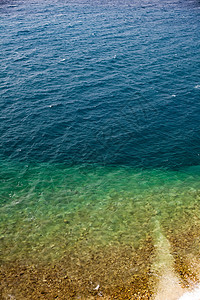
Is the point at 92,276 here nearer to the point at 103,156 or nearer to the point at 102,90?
the point at 103,156

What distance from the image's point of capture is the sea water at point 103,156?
31844 mm

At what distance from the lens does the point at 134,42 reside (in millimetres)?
86188

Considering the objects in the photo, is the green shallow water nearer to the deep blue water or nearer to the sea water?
the sea water

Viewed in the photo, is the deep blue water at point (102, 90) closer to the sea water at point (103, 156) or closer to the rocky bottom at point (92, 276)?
the sea water at point (103, 156)

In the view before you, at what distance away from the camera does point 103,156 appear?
49.0 m

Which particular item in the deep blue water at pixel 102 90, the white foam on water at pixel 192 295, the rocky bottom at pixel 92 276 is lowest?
the white foam on water at pixel 192 295

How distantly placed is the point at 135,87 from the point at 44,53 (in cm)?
3023

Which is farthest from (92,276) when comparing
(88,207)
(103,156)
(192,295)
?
(103,156)

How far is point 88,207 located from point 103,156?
11798 millimetres

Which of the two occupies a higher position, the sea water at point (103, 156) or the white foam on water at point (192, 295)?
the sea water at point (103, 156)

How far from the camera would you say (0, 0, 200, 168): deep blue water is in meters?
50.6

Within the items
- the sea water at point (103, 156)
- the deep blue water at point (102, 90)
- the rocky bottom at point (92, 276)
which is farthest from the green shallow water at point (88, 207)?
the deep blue water at point (102, 90)

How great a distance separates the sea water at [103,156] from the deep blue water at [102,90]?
254 mm

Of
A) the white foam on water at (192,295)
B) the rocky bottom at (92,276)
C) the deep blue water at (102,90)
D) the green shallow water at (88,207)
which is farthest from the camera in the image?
the deep blue water at (102,90)
